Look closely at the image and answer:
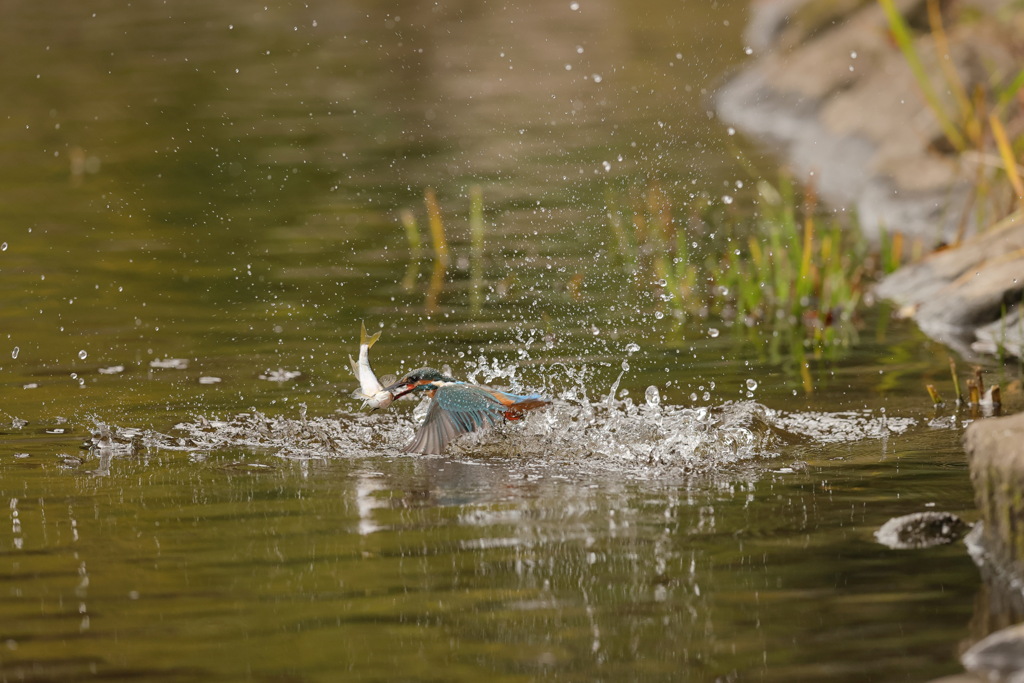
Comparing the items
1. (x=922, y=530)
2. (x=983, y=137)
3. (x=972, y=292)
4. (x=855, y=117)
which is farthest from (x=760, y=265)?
(x=855, y=117)

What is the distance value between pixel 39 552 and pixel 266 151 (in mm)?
9902

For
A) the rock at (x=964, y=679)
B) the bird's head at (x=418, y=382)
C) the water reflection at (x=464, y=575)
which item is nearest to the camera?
the rock at (x=964, y=679)

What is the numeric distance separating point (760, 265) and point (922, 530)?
13.1 feet

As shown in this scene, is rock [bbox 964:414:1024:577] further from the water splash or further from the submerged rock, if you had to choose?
the water splash

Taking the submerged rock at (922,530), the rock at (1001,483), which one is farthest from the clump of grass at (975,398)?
the rock at (1001,483)

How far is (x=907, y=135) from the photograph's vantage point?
43.5ft

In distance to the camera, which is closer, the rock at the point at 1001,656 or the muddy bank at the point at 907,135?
the rock at the point at 1001,656

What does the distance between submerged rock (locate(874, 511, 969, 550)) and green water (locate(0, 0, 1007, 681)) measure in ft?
0.28

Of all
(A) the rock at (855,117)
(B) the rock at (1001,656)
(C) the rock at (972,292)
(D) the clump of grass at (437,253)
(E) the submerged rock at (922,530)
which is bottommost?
(B) the rock at (1001,656)

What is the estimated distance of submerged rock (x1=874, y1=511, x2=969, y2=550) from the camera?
17.3 feet

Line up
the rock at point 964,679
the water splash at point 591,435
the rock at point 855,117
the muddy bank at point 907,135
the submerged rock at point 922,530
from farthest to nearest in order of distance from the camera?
the rock at point 855,117 < the muddy bank at point 907,135 < the water splash at point 591,435 < the submerged rock at point 922,530 < the rock at point 964,679

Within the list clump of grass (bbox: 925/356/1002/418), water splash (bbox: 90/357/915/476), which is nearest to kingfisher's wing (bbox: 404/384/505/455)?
water splash (bbox: 90/357/915/476)

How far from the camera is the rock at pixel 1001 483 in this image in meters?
4.76

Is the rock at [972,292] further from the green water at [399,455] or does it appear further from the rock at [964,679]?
the rock at [964,679]
